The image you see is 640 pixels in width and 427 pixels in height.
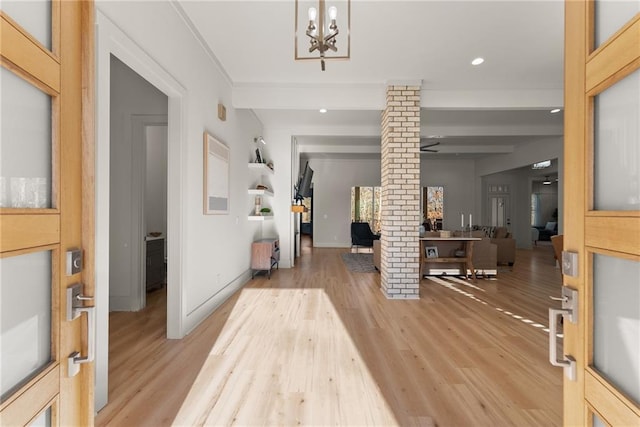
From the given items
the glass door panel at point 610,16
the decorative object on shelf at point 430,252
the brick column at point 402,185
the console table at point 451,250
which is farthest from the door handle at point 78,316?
the decorative object on shelf at point 430,252

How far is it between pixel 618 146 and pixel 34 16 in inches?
61.5

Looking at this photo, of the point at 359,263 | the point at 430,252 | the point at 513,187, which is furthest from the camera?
the point at 513,187

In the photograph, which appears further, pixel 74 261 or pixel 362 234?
pixel 362 234

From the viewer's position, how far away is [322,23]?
2258 millimetres

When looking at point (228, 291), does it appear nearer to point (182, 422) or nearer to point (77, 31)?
point (182, 422)

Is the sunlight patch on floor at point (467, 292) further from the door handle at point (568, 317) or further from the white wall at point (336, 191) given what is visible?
the white wall at point (336, 191)

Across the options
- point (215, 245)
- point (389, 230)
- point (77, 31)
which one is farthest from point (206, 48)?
point (389, 230)

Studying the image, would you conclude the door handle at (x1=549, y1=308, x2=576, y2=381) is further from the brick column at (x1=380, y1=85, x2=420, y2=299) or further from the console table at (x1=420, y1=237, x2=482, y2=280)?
the console table at (x1=420, y1=237, x2=482, y2=280)

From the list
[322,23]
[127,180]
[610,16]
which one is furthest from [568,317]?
[127,180]

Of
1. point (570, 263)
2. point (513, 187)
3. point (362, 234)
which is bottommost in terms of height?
point (362, 234)

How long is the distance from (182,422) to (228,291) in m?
2.52

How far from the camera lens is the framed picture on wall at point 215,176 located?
3359 millimetres

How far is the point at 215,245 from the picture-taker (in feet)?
12.2

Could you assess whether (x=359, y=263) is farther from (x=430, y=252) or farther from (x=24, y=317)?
(x=24, y=317)
